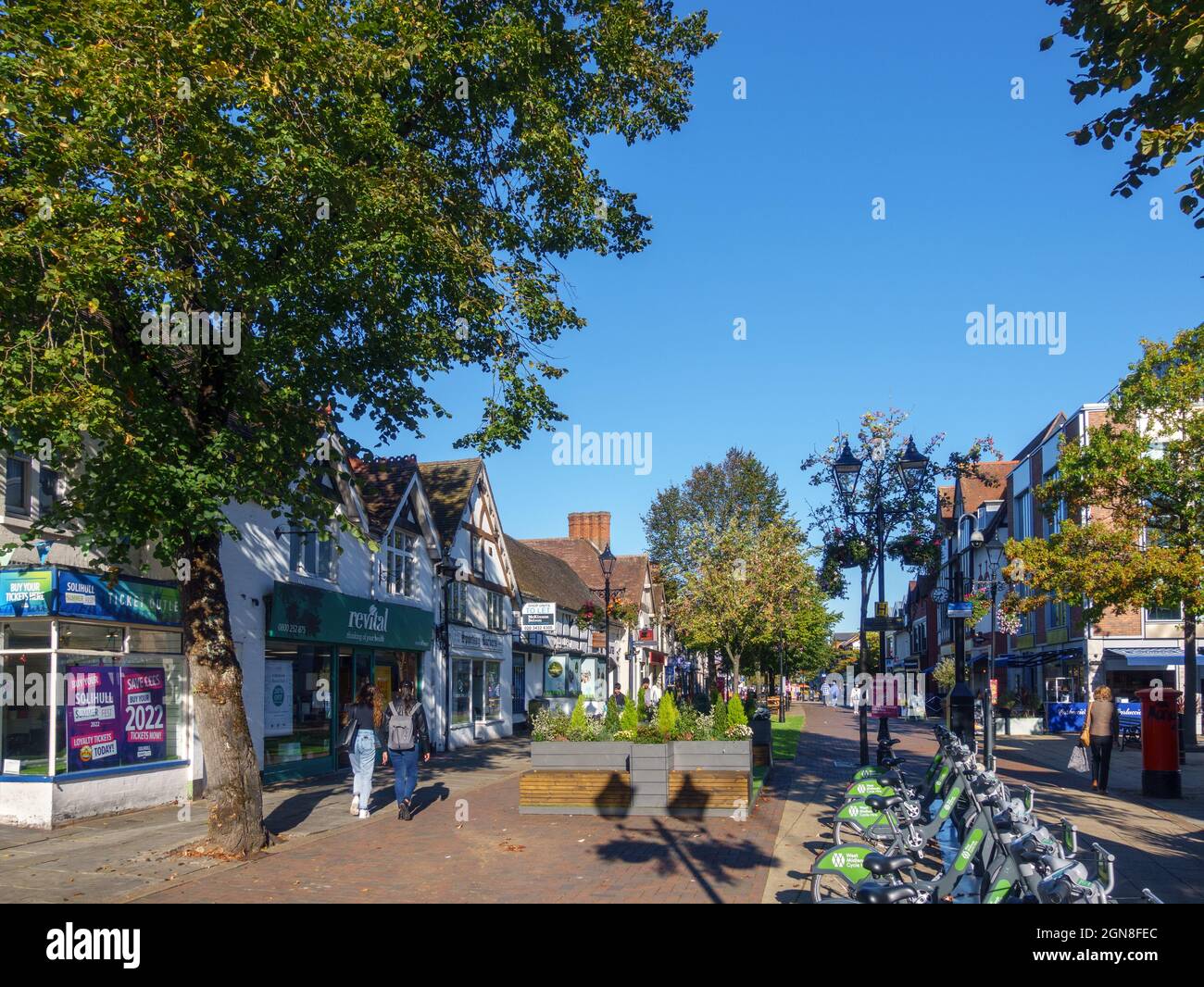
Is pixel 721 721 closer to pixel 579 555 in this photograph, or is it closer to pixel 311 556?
pixel 311 556

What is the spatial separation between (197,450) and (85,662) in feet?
15.9

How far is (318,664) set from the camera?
67.0ft

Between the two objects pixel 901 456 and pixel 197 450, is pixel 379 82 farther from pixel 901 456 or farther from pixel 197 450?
pixel 901 456

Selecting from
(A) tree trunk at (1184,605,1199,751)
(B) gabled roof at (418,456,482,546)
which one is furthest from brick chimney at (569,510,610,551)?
(A) tree trunk at (1184,605,1199,751)

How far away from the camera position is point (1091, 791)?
52.4 feet

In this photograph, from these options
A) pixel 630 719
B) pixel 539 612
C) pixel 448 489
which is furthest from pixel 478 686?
pixel 630 719

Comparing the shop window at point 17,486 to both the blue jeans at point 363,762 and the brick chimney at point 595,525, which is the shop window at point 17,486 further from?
the brick chimney at point 595,525

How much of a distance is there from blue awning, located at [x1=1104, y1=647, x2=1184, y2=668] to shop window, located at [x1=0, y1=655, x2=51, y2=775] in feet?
110

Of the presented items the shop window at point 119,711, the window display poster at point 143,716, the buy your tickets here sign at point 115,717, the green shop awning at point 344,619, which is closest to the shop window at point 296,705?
the green shop awning at point 344,619

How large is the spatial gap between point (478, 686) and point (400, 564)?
21.8 feet

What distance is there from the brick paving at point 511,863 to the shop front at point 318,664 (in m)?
5.35

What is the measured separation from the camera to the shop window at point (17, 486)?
12898 millimetres
